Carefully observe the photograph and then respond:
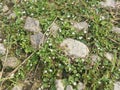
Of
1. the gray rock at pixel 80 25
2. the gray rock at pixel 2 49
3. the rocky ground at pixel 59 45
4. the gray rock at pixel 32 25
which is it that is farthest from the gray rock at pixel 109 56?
the gray rock at pixel 2 49

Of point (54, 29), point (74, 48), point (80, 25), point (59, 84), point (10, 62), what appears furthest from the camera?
point (80, 25)

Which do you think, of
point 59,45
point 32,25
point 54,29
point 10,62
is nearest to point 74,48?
point 59,45

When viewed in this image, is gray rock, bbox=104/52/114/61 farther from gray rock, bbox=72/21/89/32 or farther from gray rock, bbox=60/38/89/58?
gray rock, bbox=72/21/89/32

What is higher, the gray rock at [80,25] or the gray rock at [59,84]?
the gray rock at [80,25]

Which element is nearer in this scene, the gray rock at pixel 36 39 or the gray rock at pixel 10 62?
the gray rock at pixel 10 62

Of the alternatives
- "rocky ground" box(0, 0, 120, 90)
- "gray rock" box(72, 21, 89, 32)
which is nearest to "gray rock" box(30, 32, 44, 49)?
"rocky ground" box(0, 0, 120, 90)

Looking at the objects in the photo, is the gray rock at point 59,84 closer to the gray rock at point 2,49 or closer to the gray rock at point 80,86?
the gray rock at point 80,86

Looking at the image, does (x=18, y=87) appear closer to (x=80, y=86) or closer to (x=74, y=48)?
(x=80, y=86)
